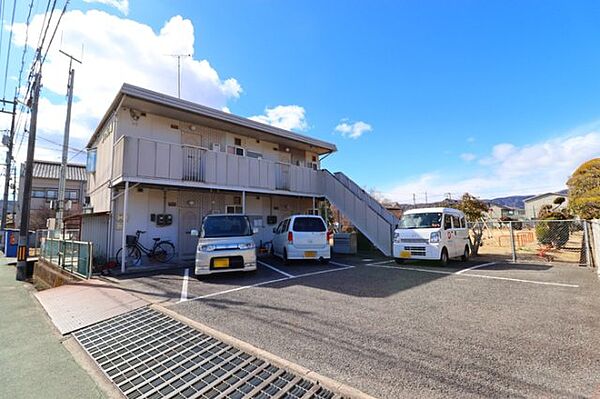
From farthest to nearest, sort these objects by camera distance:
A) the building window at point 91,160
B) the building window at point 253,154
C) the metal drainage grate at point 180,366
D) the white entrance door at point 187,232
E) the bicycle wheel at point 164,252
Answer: the building window at point 91,160 → the building window at point 253,154 → the white entrance door at point 187,232 → the bicycle wheel at point 164,252 → the metal drainage grate at point 180,366

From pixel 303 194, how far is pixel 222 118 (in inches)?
200

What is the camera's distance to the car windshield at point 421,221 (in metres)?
9.42

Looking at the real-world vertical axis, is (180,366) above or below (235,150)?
below

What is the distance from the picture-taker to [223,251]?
24.2ft

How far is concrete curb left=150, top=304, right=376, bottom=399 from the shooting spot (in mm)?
2459

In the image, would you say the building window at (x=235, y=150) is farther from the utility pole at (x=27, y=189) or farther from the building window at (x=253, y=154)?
the utility pole at (x=27, y=189)

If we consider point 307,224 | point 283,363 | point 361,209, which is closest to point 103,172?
point 307,224

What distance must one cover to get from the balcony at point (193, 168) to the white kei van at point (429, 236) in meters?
5.67

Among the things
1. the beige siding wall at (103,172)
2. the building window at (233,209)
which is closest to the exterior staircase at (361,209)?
the building window at (233,209)

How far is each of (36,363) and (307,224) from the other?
22.5 feet

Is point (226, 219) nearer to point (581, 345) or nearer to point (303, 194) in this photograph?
point (303, 194)

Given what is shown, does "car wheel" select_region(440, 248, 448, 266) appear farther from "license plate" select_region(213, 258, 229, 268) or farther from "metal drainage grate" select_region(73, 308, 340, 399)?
"metal drainage grate" select_region(73, 308, 340, 399)

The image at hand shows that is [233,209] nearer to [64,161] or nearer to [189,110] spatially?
[189,110]

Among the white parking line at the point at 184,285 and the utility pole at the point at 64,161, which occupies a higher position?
the utility pole at the point at 64,161
